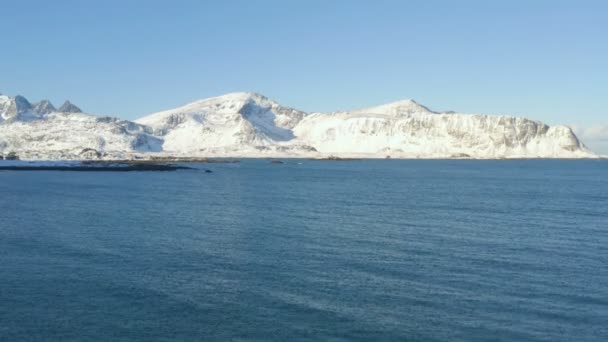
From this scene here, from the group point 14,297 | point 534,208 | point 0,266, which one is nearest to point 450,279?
point 14,297

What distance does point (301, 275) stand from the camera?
32.6 meters

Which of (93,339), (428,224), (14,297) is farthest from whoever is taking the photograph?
(428,224)

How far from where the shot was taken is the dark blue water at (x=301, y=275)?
2461 centimetres

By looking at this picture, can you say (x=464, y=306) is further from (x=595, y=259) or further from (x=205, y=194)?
(x=205, y=194)

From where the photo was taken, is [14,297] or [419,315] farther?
[14,297]

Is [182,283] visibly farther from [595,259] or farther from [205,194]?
[205,194]

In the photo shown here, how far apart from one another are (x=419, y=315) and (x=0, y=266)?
23.5 meters

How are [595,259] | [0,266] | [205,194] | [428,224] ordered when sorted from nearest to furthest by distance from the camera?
1. [0,266]
2. [595,259]
3. [428,224]
4. [205,194]

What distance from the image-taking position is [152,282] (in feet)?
102

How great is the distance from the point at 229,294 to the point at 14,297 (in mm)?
9866

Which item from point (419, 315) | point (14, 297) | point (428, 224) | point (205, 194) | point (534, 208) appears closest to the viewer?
point (419, 315)

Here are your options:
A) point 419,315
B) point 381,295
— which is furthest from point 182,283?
point 419,315

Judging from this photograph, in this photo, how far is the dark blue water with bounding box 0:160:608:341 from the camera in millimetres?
24609

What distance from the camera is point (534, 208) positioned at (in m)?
67.9
